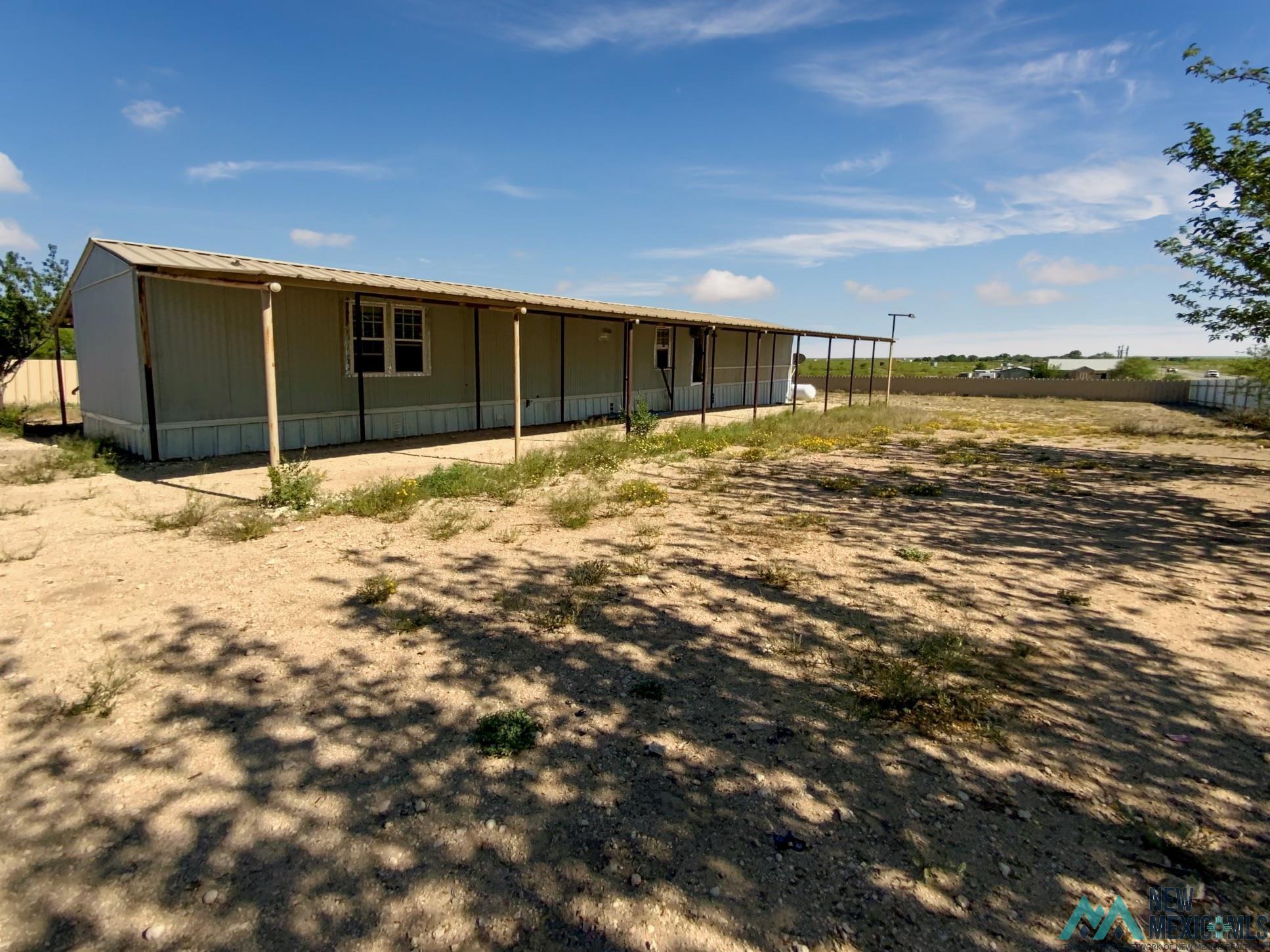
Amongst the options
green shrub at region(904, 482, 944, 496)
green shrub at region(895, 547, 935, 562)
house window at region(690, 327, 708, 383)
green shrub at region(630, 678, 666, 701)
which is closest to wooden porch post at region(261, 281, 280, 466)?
green shrub at region(630, 678, 666, 701)

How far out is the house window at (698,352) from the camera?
66.0ft

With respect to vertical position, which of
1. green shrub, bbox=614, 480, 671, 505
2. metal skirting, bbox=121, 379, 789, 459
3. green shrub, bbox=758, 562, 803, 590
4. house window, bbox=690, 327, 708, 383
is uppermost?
house window, bbox=690, 327, 708, 383

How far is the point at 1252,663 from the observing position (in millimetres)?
3971

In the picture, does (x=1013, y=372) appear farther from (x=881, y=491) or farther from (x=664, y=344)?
(x=881, y=491)

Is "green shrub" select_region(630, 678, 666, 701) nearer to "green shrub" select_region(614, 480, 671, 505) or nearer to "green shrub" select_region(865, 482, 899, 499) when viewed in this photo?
"green shrub" select_region(614, 480, 671, 505)

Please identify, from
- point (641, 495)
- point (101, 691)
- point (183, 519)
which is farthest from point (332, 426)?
point (101, 691)

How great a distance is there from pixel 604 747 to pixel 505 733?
1.49 feet

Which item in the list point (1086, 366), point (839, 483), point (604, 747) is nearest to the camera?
point (604, 747)

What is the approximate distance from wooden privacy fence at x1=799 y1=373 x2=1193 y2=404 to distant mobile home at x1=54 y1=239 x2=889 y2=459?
22.4 m

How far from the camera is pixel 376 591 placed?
4.59 metres

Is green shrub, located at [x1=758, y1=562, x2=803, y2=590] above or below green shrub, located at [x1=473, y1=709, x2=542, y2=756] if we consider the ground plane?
above

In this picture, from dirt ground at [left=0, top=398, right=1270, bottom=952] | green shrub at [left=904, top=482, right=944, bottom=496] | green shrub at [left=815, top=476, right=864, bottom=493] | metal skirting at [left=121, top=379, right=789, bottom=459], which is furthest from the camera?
metal skirting at [left=121, top=379, right=789, bottom=459]

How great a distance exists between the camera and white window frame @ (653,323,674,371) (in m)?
19.0

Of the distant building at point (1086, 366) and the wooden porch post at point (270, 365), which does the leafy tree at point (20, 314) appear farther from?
the distant building at point (1086, 366)
